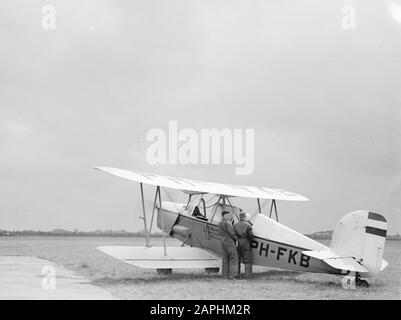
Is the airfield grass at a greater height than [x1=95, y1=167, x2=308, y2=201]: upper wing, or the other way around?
[x1=95, y1=167, x2=308, y2=201]: upper wing

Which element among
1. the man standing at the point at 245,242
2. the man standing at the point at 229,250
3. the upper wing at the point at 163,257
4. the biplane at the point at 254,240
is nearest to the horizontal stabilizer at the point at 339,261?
the biplane at the point at 254,240

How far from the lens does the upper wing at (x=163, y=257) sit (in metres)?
12.0

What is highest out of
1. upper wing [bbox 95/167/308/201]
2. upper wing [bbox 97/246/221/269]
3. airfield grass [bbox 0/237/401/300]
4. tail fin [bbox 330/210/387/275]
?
upper wing [bbox 95/167/308/201]

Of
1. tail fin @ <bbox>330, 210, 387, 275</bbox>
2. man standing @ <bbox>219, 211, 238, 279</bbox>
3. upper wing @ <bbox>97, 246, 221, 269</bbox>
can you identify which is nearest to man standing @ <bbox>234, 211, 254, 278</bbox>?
man standing @ <bbox>219, 211, 238, 279</bbox>

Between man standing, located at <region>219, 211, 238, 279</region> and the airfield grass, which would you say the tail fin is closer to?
the airfield grass

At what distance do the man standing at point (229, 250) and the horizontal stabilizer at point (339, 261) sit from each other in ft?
5.78

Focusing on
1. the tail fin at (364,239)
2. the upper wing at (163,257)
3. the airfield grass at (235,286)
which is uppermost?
the tail fin at (364,239)

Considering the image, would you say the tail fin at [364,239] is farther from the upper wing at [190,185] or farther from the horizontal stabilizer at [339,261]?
the upper wing at [190,185]

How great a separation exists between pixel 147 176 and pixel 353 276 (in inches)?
193

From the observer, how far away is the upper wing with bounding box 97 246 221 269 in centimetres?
1202

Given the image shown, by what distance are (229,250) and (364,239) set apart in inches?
114

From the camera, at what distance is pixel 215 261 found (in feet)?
43.1
